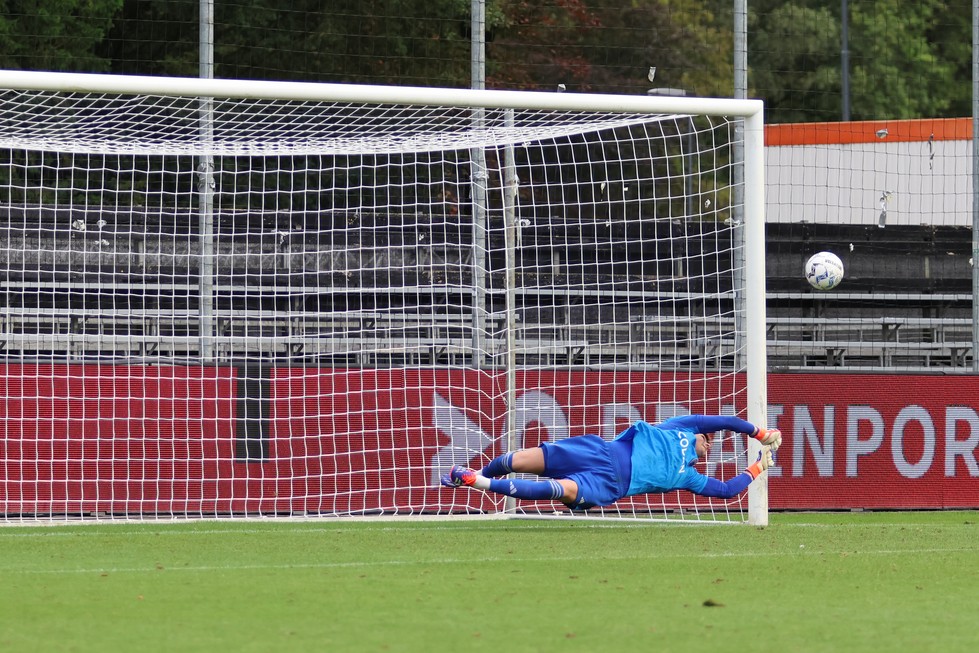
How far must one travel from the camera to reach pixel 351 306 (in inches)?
452

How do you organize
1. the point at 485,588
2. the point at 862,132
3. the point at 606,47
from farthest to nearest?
the point at 862,132 → the point at 606,47 → the point at 485,588

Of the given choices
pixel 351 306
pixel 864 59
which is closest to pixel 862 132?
pixel 864 59

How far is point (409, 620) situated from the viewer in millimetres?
5102

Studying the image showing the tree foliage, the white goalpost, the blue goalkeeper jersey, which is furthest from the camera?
the tree foliage

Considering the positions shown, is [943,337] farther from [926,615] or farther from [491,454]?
[926,615]

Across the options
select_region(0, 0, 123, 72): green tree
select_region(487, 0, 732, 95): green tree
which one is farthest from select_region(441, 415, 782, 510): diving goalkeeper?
select_region(0, 0, 123, 72): green tree

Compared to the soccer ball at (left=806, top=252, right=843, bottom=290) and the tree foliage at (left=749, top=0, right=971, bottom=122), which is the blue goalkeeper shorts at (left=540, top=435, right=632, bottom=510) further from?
the tree foliage at (left=749, top=0, right=971, bottom=122)

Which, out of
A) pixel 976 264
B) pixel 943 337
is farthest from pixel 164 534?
pixel 943 337

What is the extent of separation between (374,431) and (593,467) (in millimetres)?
2360

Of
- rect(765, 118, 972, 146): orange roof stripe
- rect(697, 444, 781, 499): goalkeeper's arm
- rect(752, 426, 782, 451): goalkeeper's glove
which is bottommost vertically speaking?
rect(697, 444, 781, 499): goalkeeper's arm

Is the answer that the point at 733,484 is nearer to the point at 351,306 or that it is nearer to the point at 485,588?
the point at 485,588

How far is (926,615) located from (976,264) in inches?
257

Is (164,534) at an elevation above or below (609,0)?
below

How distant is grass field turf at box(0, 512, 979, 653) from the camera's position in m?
4.76
